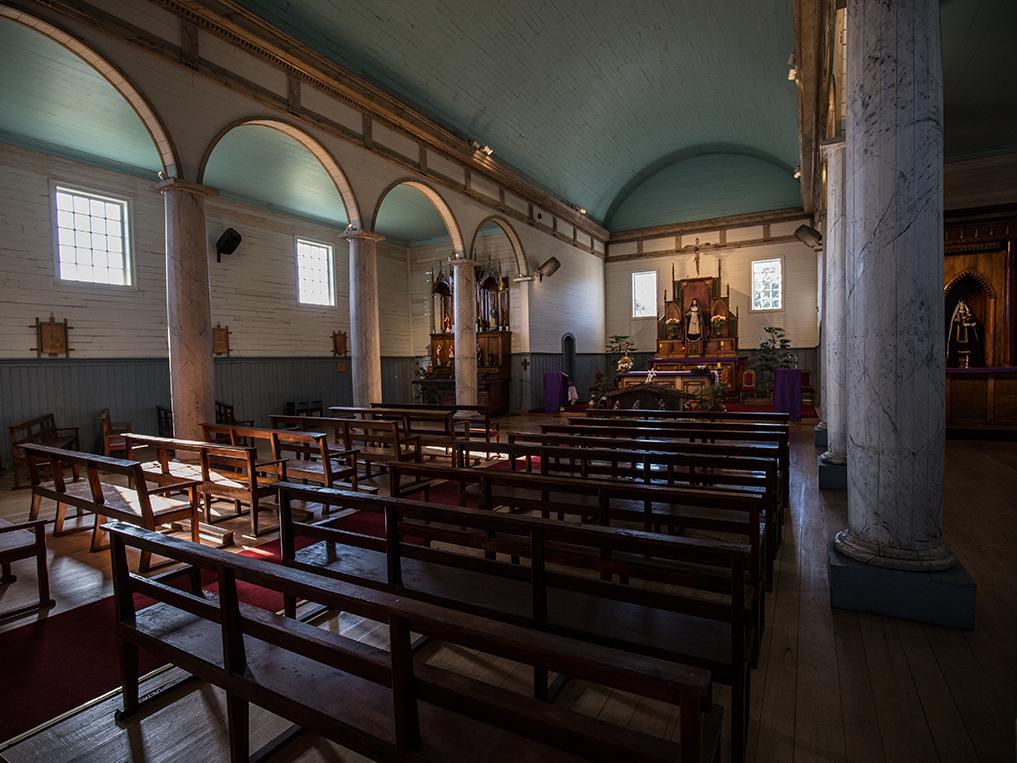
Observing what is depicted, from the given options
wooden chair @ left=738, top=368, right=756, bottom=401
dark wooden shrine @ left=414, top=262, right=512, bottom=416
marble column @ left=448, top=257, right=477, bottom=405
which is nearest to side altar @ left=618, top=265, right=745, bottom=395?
wooden chair @ left=738, top=368, right=756, bottom=401

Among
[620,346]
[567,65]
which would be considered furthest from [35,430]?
[620,346]

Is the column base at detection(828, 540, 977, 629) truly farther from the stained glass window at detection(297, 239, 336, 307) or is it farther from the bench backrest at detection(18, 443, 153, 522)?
the stained glass window at detection(297, 239, 336, 307)

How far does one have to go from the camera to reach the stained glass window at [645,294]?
51.6ft

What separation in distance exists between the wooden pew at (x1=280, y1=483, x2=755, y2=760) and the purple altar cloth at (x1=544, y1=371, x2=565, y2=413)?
32.9ft

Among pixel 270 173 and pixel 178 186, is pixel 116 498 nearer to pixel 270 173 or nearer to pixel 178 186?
pixel 178 186

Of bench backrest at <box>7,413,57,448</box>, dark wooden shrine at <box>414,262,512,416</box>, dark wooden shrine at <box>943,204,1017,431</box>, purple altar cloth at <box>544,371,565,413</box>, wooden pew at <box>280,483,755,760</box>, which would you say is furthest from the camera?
purple altar cloth at <box>544,371,565,413</box>

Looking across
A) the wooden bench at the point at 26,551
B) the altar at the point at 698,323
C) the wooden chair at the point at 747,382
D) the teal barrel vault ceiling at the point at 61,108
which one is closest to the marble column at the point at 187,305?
the teal barrel vault ceiling at the point at 61,108

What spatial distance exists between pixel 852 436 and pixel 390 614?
8.48 feet

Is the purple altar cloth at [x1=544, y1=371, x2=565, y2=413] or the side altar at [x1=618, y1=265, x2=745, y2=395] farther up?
the side altar at [x1=618, y1=265, x2=745, y2=395]

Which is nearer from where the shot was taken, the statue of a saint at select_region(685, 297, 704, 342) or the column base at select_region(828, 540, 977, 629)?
the column base at select_region(828, 540, 977, 629)

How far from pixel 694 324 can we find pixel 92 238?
1279cm

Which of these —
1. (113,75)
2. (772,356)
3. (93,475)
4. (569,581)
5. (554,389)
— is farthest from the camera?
(772,356)

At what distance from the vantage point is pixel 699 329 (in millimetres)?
13984

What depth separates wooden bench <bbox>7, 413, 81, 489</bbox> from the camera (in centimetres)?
675
